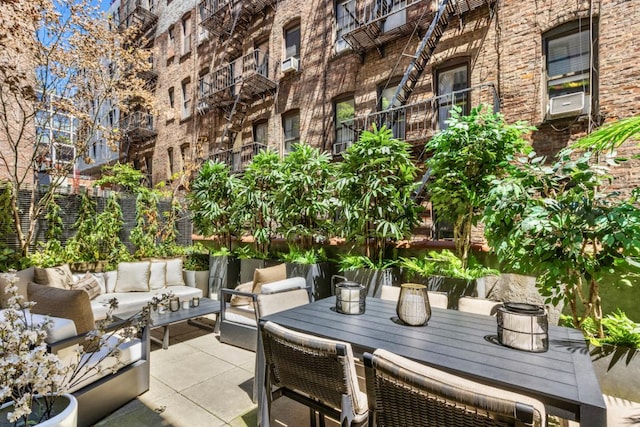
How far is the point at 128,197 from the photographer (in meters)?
8.68

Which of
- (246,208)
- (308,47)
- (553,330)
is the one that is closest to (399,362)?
(553,330)

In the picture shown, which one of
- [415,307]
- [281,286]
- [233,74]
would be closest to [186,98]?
[233,74]

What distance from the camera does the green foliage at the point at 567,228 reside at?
2262 millimetres

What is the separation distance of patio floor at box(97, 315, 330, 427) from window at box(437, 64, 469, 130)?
6.44 meters

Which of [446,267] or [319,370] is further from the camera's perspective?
[446,267]

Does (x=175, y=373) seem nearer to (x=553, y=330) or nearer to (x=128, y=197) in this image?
(x=553, y=330)

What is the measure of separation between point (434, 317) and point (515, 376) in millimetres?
948

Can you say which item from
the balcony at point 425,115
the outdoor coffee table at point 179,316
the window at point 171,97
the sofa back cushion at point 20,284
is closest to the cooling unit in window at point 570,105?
the balcony at point 425,115

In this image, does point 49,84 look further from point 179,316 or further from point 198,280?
point 179,316

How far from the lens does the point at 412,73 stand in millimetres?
7402

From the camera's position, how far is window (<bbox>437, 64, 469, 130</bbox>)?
23.3ft

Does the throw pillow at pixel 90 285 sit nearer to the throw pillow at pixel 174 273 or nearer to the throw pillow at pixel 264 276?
the throw pillow at pixel 174 273

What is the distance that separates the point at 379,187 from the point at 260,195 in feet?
9.47

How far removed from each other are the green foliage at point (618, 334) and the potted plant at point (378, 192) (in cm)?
262
